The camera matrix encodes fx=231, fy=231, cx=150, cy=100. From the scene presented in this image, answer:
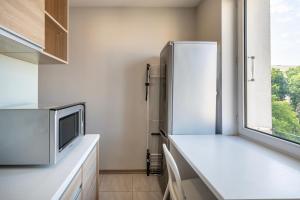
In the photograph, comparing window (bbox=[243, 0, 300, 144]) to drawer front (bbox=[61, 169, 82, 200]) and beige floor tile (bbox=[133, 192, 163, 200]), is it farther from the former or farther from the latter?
drawer front (bbox=[61, 169, 82, 200])

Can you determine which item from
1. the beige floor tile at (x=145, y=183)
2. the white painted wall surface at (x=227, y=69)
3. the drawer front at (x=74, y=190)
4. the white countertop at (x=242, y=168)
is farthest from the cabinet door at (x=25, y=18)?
the beige floor tile at (x=145, y=183)

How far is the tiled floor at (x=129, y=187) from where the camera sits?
259cm

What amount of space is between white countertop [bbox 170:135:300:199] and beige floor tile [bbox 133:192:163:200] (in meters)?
0.94

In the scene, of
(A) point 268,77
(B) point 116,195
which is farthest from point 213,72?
(B) point 116,195

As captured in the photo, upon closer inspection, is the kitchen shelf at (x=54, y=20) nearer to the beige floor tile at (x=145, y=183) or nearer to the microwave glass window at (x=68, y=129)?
the microwave glass window at (x=68, y=129)

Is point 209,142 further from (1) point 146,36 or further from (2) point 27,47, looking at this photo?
(1) point 146,36

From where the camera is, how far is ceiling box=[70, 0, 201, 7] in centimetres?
301

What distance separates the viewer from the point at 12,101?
1.62 metres

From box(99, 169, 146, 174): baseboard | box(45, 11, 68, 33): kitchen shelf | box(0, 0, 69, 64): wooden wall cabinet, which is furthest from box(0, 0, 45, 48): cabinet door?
box(99, 169, 146, 174): baseboard

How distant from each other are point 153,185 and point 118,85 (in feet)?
4.64

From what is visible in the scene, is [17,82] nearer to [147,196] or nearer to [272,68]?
[147,196]

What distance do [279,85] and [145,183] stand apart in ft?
6.44

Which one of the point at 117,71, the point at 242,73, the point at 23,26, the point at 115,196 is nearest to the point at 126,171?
the point at 115,196

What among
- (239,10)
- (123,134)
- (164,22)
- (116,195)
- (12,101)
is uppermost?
(164,22)
